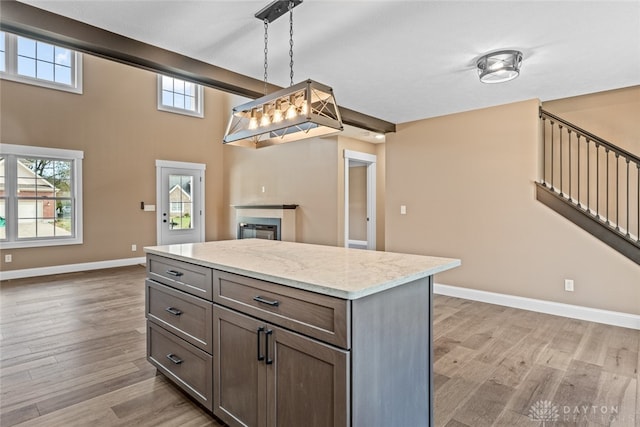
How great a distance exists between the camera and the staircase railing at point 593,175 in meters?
3.48

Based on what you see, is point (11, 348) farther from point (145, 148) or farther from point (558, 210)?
point (558, 210)

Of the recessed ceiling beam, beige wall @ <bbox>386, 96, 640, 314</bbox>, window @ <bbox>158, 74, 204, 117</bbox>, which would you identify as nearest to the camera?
the recessed ceiling beam

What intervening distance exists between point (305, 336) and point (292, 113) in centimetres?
131

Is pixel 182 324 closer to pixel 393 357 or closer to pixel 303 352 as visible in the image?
pixel 303 352

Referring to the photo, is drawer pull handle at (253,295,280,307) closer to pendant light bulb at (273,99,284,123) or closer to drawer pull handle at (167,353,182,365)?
drawer pull handle at (167,353,182,365)

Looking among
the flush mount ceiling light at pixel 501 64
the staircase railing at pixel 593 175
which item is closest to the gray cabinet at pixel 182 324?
the flush mount ceiling light at pixel 501 64

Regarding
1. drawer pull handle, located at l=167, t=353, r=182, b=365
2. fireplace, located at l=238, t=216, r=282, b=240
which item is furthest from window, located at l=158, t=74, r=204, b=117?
drawer pull handle, located at l=167, t=353, r=182, b=365

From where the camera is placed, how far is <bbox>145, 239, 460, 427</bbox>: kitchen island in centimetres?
132

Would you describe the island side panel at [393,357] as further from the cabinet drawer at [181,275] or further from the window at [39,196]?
the window at [39,196]

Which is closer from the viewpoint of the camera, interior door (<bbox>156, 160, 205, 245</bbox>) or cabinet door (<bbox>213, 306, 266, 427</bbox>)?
cabinet door (<bbox>213, 306, 266, 427</bbox>)

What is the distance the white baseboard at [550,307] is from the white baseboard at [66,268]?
18.7 ft

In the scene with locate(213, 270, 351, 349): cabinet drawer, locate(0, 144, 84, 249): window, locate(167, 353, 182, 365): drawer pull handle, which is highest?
locate(0, 144, 84, 249): window

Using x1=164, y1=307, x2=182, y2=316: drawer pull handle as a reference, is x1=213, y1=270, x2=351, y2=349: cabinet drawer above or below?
above

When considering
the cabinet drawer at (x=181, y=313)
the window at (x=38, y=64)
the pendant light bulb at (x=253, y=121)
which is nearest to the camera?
the cabinet drawer at (x=181, y=313)
